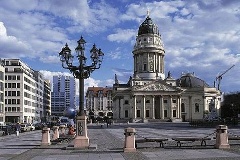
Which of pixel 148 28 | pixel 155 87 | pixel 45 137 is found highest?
pixel 148 28

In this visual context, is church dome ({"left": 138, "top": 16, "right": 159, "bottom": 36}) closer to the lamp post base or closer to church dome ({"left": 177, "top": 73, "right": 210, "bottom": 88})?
church dome ({"left": 177, "top": 73, "right": 210, "bottom": 88})

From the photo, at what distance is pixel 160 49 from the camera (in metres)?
151

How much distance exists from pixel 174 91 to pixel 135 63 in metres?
19.3

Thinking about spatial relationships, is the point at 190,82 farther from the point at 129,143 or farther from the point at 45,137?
the point at 129,143

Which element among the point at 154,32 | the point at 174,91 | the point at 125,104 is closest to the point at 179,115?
the point at 174,91

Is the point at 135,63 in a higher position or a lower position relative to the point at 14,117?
higher

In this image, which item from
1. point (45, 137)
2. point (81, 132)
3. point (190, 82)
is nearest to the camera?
point (81, 132)

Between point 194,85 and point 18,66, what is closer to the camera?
point 18,66

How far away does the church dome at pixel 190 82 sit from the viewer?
6127 inches

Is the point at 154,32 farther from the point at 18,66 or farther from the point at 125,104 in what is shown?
the point at 18,66

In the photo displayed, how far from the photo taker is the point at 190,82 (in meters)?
157

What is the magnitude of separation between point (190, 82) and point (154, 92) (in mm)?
20802

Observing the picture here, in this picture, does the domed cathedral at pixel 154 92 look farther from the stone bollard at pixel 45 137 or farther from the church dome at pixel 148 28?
the stone bollard at pixel 45 137

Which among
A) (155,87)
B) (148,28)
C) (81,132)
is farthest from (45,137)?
(148,28)
